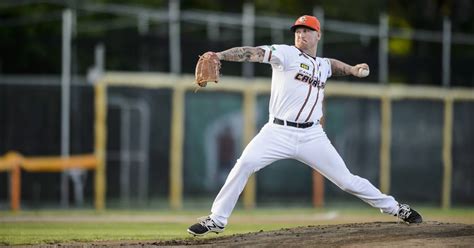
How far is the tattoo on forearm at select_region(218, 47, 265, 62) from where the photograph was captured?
33.6 feet

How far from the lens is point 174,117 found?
20.6 metres

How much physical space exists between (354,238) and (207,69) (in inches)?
84.9

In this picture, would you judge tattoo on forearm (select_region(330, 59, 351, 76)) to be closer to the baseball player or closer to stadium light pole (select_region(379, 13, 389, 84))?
the baseball player

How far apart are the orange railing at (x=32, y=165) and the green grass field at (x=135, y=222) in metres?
0.65

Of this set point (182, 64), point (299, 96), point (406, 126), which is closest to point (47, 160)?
point (182, 64)

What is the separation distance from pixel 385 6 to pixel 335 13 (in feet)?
17.3

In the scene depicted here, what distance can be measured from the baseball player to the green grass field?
143 cm

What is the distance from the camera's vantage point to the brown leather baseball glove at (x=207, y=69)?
10.2m

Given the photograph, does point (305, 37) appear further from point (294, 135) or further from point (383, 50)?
point (383, 50)

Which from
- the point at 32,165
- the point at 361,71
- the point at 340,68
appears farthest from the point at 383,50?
the point at 361,71

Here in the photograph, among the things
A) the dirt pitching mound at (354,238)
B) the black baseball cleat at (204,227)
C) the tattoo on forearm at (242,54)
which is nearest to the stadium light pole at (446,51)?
the dirt pitching mound at (354,238)

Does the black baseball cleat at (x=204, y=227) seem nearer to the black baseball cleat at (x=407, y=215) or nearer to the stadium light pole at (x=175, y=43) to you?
the black baseball cleat at (x=407, y=215)

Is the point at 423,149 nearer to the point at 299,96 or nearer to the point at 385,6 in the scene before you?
the point at 385,6

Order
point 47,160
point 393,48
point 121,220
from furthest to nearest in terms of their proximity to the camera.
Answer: point 393,48 < point 47,160 < point 121,220
